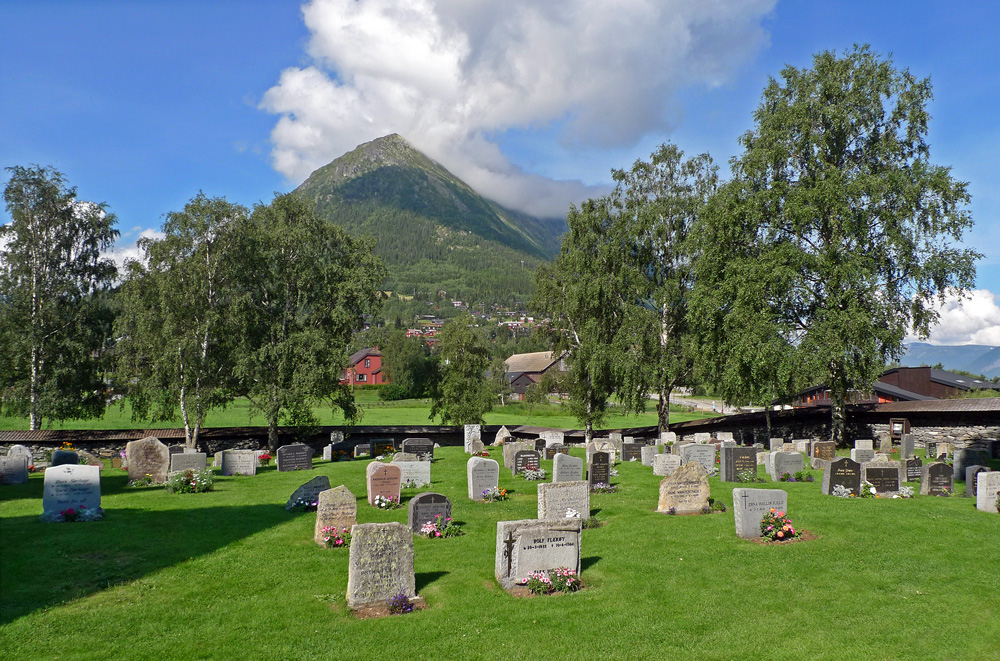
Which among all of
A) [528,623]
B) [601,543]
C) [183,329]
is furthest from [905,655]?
[183,329]

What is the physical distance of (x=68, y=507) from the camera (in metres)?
13.7

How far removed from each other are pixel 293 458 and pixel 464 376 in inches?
478

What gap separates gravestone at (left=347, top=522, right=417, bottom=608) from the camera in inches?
363

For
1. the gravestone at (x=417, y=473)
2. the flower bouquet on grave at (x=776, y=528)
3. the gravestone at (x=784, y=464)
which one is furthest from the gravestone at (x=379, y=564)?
the gravestone at (x=784, y=464)

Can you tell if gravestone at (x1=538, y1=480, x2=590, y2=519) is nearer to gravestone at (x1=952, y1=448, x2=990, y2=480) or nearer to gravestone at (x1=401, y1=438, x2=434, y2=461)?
gravestone at (x1=952, y1=448, x2=990, y2=480)

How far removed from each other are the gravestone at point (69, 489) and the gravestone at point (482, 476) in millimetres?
9270

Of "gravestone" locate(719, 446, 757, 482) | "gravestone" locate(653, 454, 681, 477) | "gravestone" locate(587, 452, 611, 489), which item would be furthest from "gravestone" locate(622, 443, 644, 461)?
"gravestone" locate(587, 452, 611, 489)

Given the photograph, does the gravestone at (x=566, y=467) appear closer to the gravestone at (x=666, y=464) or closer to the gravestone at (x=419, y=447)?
the gravestone at (x=666, y=464)

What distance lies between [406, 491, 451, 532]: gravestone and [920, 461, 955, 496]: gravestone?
1395cm

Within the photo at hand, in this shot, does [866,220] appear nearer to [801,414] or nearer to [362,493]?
[801,414]

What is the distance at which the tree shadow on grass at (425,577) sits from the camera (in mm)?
10164

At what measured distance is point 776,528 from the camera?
12.5 meters

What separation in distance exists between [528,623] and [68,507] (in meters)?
11.3

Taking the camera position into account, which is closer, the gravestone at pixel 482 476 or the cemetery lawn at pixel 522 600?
the cemetery lawn at pixel 522 600
